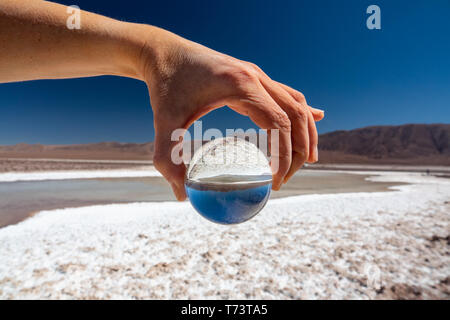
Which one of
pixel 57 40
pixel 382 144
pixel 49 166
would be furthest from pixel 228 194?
pixel 382 144

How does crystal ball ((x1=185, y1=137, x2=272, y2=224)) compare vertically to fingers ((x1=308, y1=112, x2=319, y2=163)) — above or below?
below

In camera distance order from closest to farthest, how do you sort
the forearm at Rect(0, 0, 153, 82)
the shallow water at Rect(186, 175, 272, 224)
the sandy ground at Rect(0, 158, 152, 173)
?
the forearm at Rect(0, 0, 153, 82)
the shallow water at Rect(186, 175, 272, 224)
the sandy ground at Rect(0, 158, 152, 173)

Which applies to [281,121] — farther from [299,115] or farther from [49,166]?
[49,166]

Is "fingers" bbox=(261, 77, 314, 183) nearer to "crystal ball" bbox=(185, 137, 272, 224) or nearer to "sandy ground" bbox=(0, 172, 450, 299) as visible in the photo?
"crystal ball" bbox=(185, 137, 272, 224)

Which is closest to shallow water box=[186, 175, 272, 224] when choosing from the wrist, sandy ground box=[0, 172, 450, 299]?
the wrist

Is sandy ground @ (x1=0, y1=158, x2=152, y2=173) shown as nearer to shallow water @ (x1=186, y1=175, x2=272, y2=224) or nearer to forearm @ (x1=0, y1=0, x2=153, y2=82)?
forearm @ (x1=0, y1=0, x2=153, y2=82)

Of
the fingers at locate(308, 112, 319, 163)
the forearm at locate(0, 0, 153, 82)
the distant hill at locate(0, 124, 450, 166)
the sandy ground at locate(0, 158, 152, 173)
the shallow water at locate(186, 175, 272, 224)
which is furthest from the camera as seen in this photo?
the distant hill at locate(0, 124, 450, 166)

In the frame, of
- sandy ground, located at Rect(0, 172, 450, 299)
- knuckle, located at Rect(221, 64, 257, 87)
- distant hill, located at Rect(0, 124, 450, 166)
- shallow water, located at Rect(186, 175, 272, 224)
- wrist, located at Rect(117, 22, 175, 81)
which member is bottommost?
sandy ground, located at Rect(0, 172, 450, 299)

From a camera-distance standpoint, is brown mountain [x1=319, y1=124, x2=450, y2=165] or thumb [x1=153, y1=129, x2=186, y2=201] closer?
thumb [x1=153, y1=129, x2=186, y2=201]
